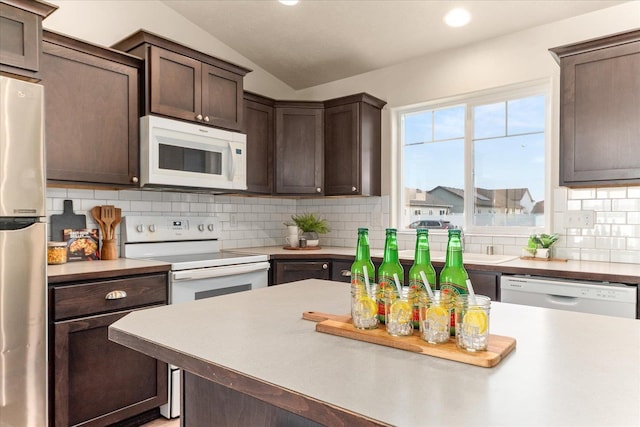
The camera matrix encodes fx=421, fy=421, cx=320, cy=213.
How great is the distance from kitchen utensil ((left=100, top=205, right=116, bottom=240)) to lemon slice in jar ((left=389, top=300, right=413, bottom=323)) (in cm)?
239

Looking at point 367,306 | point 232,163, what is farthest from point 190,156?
point 367,306

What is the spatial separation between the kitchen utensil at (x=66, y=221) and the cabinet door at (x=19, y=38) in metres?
0.97

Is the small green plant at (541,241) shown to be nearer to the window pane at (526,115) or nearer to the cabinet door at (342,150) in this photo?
the window pane at (526,115)

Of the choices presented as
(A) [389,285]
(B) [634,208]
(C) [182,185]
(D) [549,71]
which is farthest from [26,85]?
(B) [634,208]

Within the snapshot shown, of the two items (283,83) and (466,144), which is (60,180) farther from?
(466,144)

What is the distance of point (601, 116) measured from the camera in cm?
242

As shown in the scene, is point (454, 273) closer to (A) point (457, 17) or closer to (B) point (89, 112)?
(B) point (89, 112)

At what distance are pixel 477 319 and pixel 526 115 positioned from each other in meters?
2.75

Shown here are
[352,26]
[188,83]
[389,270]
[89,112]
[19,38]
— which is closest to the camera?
[389,270]

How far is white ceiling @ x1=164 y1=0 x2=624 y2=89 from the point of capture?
2840 millimetres

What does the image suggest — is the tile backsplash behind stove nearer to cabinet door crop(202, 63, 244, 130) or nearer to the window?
the window

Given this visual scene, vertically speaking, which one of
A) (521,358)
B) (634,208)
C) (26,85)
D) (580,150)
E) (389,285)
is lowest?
(521,358)

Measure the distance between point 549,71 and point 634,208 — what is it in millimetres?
1069

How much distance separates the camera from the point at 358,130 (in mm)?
3525
